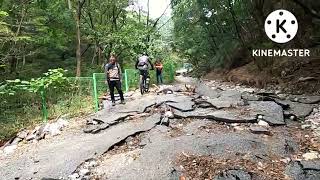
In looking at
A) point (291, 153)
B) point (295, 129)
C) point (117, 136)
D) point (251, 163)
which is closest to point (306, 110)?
point (295, 129)

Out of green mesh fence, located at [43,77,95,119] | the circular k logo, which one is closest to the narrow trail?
green mesh fence, located at [43,77,95,119]

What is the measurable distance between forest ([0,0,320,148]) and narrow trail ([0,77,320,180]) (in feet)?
7.41

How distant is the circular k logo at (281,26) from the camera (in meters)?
14.2

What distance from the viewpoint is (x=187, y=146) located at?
6.41 meters

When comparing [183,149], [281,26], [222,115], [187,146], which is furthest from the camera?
[281,26]

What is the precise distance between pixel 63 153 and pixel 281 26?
11.5 m

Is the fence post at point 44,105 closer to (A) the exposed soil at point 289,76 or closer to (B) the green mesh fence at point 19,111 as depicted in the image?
(B) the green mesh fence at point 19,111

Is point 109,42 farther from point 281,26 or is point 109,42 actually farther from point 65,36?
point 281,26

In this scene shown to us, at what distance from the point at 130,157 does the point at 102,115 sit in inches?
144

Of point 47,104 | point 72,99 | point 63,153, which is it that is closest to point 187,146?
point 63,153

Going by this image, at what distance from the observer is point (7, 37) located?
42.2 ft

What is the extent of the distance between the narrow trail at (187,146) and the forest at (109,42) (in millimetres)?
2260

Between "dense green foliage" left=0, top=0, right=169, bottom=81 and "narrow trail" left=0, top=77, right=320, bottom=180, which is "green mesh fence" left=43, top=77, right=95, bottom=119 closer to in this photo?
"narrow trail" left=0, top=77, right=320, bottom=180

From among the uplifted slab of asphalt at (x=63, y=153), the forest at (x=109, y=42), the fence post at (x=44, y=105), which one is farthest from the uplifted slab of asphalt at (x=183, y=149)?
the forest at (x=109, y=42)
